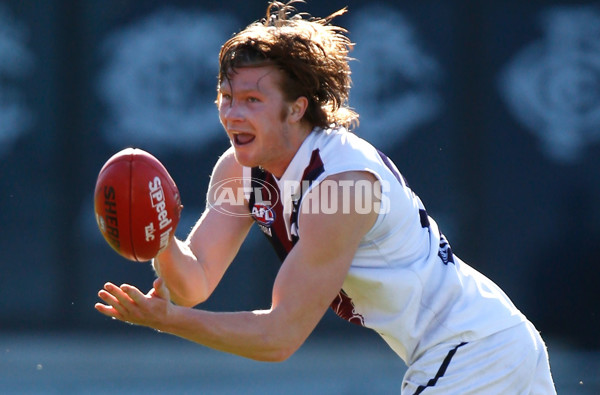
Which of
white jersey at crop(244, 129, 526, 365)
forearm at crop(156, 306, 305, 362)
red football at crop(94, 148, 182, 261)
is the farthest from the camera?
white jersey at crop(244, 129, 526, 365)

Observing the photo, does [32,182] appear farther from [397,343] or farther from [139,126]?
[397,343]

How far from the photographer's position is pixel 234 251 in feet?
10.8

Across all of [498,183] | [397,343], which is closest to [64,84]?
[498,183]

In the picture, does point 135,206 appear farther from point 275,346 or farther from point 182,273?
point 275,346

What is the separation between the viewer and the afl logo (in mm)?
3049

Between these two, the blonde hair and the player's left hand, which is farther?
the blonde hair

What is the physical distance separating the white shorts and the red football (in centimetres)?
87

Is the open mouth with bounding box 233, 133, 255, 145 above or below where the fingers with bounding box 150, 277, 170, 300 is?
above

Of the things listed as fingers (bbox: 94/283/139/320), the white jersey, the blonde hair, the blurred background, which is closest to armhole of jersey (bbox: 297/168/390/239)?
the white jersey

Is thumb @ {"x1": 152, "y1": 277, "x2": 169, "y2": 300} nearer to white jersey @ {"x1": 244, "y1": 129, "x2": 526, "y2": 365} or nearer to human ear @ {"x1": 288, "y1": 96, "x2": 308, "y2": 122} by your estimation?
white jersey @ {"x1": 244, "y1": 129, "x2": 526, "y2": 365}

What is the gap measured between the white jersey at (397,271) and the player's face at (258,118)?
0.23ft

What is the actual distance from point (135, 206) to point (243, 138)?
0.44 m

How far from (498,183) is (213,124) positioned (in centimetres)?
166

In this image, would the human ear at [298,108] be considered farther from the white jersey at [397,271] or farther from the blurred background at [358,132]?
the blurred background at [358,132]
